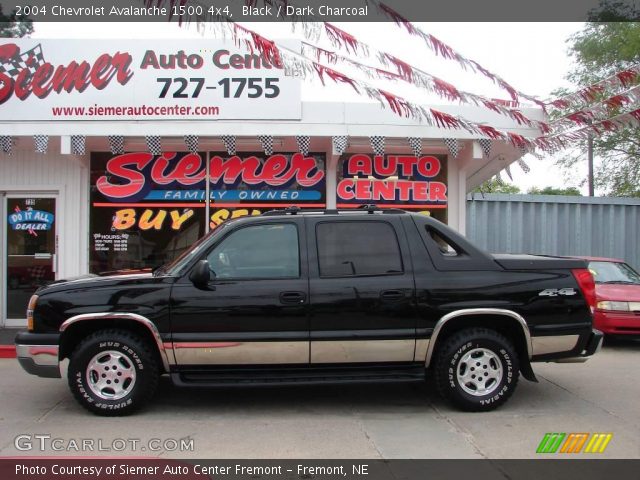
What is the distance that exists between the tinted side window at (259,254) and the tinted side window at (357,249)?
0.87 ft

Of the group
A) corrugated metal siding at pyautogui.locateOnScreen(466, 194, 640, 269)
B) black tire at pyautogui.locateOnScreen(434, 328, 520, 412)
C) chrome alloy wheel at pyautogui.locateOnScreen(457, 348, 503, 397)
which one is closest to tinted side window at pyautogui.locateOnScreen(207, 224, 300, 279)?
black tire at pyautogui.locateOnScreen(434, 328, 520, 412)

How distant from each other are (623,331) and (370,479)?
6196mm

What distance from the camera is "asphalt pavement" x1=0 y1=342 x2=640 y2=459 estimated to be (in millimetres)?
4410

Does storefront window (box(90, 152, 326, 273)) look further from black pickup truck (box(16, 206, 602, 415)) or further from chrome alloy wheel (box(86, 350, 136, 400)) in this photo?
chrome alloy wheel (box(86, 350, 136, 400))

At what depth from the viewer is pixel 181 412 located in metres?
5.34

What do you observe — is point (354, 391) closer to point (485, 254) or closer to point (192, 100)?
point (485, 254)

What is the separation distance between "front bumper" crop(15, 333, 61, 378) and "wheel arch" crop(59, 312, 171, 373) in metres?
0.07

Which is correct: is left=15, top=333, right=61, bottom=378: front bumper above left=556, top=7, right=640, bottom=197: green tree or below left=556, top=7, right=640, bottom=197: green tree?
below

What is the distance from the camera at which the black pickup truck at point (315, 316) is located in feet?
16.6

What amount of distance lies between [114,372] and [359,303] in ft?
7.57

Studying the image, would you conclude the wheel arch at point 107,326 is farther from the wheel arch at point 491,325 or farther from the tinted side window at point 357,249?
the wheel arch at point 491,325

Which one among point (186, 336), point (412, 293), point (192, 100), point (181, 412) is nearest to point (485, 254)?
point (412, 293)

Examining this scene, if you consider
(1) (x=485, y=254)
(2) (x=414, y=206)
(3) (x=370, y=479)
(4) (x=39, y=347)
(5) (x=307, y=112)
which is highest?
(5) (x=307, y=112)
